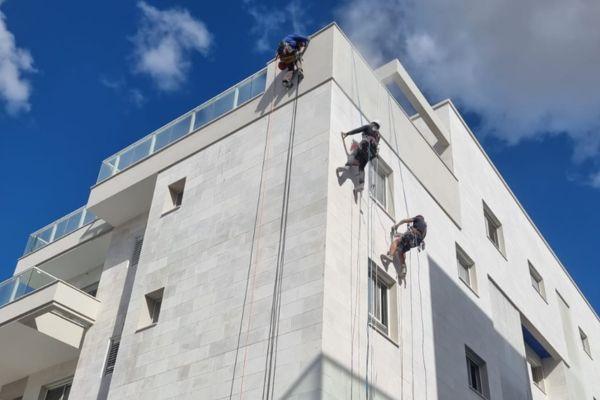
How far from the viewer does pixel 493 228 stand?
1120 inches

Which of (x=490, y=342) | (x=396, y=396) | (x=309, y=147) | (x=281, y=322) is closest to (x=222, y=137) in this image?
(x=309, y=147)

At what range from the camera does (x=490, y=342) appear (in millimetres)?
22703

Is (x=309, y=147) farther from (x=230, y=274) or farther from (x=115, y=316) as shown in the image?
(x=115, y=316)

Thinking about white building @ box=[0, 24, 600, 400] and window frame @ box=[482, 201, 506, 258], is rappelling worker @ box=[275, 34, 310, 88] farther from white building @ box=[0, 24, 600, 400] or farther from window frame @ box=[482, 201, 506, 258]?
window frame @ box=[482, 201, 506, 258]

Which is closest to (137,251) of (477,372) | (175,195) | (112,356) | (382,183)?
(175,195)

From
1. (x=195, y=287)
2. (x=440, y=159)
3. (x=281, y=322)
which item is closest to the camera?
(x=281, y=322)

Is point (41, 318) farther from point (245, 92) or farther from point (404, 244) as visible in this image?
point (404, 244)

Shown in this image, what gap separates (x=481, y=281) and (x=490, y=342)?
2318 millimetres

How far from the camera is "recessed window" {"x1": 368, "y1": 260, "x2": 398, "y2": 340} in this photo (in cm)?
1723

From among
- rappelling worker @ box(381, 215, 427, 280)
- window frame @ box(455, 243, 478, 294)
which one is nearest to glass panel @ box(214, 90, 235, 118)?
rappelling worker @ box(381, 215, 427, 280)

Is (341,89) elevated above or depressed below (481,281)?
above

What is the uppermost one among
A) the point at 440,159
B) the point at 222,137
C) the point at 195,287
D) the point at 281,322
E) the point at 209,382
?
the point at 440,159

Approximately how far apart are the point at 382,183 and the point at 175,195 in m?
6.63

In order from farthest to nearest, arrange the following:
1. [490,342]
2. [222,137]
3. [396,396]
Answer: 1. [490,342]
2. [222,137]
3. [396,396]
